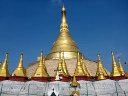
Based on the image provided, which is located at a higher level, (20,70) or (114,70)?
(20,70)

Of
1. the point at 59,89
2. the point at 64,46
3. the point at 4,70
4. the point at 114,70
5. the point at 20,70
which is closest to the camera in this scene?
the point at 59,89

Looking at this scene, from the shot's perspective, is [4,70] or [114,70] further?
[114,70]

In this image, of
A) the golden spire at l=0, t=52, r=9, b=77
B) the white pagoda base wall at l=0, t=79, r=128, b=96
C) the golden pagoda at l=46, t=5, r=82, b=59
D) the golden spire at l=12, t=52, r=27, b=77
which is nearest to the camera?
the white pagoda base wall at l=0, t=79, r=128, b=96

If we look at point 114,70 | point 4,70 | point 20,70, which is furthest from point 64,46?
point 4,70

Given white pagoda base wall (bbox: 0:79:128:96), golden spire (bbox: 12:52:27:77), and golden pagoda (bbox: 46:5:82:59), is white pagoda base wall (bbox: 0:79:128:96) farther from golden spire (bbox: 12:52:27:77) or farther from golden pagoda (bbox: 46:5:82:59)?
golden pagoda (bbox: 46:5:82:59)

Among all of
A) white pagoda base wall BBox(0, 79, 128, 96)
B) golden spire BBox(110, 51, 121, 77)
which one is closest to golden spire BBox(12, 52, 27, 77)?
white pagoda base wall BBox(0, 79, 128, 96)

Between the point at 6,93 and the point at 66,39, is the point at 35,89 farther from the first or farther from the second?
the point at 66,39

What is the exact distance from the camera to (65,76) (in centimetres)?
2238

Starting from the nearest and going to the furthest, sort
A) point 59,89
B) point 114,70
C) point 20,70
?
point 59,89 → point 20,70 → point 114,70

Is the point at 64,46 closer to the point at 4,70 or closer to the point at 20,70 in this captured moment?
the point at 20,70

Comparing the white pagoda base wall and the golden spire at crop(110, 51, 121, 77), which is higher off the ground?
the golden spire at crop(110, 51, 121, 77)

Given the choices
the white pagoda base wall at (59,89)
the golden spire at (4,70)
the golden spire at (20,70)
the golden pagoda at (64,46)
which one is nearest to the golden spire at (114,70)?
the white pagoda base wall at (59,89)

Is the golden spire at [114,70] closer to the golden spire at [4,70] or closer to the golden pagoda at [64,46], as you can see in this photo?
the golden pagoda at [64,46]

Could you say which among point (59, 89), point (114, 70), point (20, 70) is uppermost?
point (20, 70)
